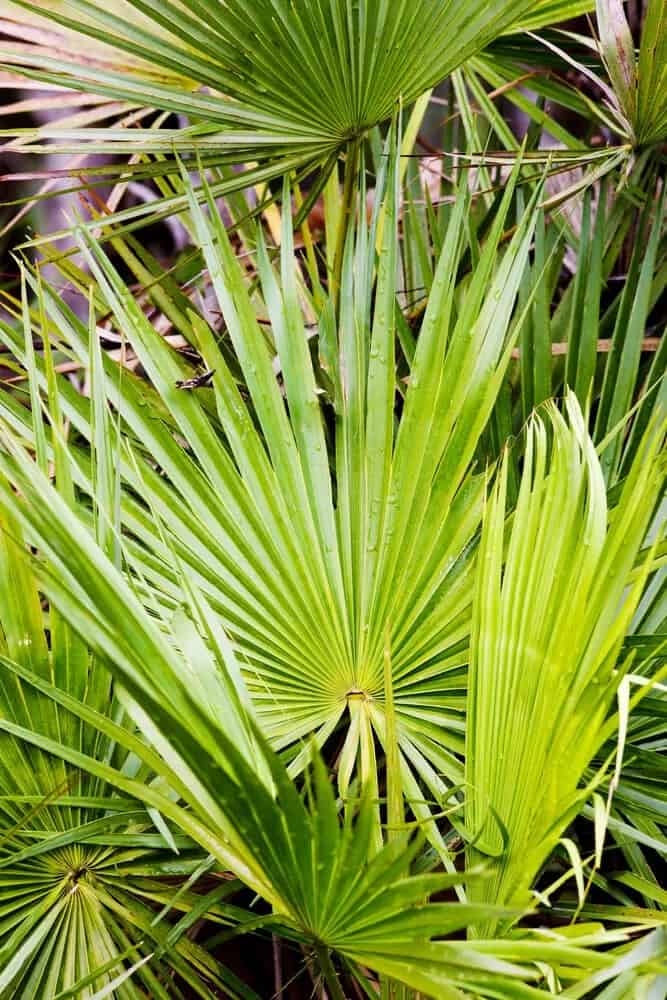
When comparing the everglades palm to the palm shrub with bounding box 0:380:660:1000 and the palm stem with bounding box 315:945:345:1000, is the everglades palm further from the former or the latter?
the palm stem with bounding box 315:945:345:1000

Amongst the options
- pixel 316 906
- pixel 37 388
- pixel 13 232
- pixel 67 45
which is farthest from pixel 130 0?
pixel 13 232

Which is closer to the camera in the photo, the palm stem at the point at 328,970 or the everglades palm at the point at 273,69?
the palm stem at the point at 328,970

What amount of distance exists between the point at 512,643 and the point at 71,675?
0.34m

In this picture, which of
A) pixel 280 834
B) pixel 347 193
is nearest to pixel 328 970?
pixel 280 834

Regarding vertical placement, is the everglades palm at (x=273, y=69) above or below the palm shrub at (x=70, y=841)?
above

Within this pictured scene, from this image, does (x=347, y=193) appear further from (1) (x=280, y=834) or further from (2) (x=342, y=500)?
(1) (x=280, y=834)

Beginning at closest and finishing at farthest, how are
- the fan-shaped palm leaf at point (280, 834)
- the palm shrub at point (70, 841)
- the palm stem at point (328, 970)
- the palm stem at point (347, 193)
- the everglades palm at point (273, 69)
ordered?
the fan-shaped palm leaf at point (280, 834) → the palm stem at point (328, 970) → the palm shrub at point (70, 841) → the everglades palm at point (273, 69) → the palm stem at point (347, 193)

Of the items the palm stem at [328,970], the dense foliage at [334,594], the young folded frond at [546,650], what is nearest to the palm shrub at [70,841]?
the dense foliage at [334,594]

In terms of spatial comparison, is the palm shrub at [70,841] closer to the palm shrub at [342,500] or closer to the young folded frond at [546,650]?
the palm shrub at [342,500]

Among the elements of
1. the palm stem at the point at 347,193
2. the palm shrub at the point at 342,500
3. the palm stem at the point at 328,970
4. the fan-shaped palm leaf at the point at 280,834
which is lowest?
the palm stem at the point at 328,970

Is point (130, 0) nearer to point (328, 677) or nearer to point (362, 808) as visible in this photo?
point (328, 677)

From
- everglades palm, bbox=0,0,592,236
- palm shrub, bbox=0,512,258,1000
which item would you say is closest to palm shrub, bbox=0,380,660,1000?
palm shrub, bbox=0,512,258,1000

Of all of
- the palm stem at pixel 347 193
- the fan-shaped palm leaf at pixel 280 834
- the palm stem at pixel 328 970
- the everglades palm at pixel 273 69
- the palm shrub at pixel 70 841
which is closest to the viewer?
the fan-shaped palm leaf at pixel 280 834

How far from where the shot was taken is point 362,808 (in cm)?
44
